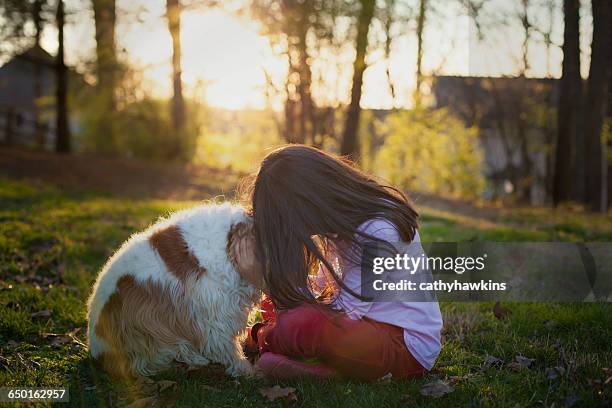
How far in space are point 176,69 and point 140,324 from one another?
1435cm

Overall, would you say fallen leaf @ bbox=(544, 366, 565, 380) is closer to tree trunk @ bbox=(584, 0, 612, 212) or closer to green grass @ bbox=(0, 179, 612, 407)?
green grass @ bbox=(0, 179, 612, 407)

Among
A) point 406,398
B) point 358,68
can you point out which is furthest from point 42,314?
point 358,68

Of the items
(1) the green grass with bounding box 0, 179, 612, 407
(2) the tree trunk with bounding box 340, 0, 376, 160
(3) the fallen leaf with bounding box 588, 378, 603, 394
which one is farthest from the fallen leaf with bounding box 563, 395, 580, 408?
(2) the tree trunk with bounding box 340, 0, 376, 160

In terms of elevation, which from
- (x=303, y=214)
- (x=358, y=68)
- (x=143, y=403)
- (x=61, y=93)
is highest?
(x=358, y=68)

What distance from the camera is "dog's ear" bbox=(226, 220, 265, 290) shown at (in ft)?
10.2

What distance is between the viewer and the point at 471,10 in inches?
456

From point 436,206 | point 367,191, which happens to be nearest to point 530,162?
point 436,206

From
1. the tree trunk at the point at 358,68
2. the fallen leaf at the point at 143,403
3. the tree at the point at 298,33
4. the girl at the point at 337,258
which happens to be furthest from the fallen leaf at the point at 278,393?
the tree at the point at 298,33

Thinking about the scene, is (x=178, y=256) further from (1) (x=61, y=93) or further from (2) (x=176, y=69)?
(2) (x=176, y=69)

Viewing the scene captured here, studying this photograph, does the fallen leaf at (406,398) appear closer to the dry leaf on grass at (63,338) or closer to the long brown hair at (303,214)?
the long brown hair at (303,214)

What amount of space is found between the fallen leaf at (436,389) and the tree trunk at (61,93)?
1393 centimetres

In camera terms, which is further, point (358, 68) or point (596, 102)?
point (358, 68)

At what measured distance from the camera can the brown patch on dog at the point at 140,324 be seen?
308cm

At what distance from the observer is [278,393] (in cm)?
288
